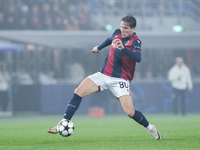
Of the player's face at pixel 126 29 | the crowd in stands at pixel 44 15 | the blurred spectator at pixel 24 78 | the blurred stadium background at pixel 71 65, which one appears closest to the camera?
the player's face at pixel 126 29

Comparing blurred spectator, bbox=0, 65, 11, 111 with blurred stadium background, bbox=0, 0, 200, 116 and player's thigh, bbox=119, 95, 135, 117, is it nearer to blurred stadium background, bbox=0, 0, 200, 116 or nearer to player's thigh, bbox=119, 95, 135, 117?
blurred stadium background, bbox=0, 0, 200, 116

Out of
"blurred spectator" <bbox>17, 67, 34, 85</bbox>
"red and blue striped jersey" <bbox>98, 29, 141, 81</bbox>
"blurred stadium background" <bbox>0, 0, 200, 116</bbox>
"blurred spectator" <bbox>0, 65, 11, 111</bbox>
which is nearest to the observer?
"red and blue striped jersey" <bbox>98, 29, 141, 81</bbox>

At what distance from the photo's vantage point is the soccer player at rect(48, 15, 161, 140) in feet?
32.6

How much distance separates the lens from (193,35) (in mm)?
24516

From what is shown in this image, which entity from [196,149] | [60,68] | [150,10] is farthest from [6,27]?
[196,149]

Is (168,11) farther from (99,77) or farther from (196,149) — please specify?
(196,149)

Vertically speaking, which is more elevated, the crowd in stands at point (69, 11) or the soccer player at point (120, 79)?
the crowd in stands at point (69, 11)

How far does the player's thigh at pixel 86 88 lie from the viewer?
10008 mm

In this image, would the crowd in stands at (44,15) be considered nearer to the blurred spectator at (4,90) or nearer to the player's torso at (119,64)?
the blurred spectator at (4,90)

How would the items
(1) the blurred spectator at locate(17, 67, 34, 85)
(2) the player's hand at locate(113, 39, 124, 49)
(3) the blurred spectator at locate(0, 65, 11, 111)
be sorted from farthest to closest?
(1) the blurred spectator at locate(17, 67, 34, 85)
(3) the blurred spectator at locate(0, 65, 11, 111)
(2) the player's hand at locate(113, 39, 124, 49)

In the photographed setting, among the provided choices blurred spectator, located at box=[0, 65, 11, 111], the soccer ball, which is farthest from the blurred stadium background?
the soccer ball

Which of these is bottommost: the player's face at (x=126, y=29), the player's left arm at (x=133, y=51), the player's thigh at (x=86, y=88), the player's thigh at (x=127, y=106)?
the player's thigh at (x=127, y=106)

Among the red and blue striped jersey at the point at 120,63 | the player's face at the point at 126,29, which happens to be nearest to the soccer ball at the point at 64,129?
the red and blue striped jersey at the point at 120,63

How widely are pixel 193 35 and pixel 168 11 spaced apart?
3.61 m
